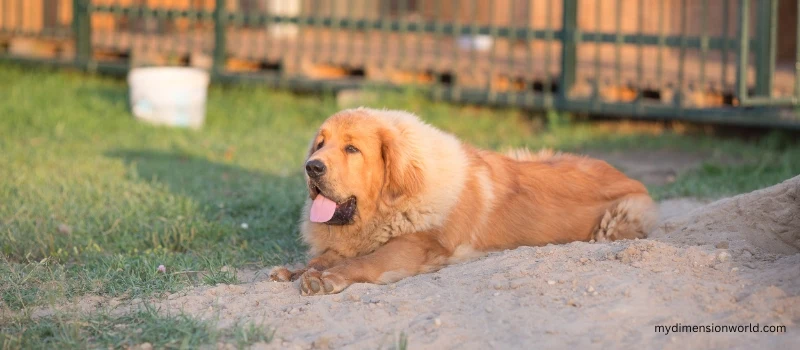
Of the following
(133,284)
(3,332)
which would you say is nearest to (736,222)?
(133,284)

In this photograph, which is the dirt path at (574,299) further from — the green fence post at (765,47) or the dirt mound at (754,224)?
the green fence post at (765,47)

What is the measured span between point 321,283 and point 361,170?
0.64 metres

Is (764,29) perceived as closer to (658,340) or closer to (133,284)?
(658,340)

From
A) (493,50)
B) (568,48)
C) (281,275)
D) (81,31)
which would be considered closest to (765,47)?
(568,48)

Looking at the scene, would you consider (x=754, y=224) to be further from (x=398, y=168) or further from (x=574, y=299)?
(x=398, y=168)

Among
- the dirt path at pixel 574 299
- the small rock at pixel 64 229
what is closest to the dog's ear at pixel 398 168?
the dirt path at pixel 574 299

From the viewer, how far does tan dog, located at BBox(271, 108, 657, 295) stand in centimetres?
447

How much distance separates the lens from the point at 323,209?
4.55 meters

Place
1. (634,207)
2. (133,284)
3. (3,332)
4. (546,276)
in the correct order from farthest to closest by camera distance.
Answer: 1. (634,207)
2. (133,284)
3. (546,276)
4. (3,332)

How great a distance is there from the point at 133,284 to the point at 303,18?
6734mm

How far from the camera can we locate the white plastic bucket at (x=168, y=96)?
969 centimetres

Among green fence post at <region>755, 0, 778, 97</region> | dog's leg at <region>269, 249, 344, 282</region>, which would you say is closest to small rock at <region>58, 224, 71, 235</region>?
dog's leg at <region>269, 249, 344, 282</region>

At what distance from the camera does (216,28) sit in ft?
37.4

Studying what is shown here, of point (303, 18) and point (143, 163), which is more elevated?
point (303, 18)
